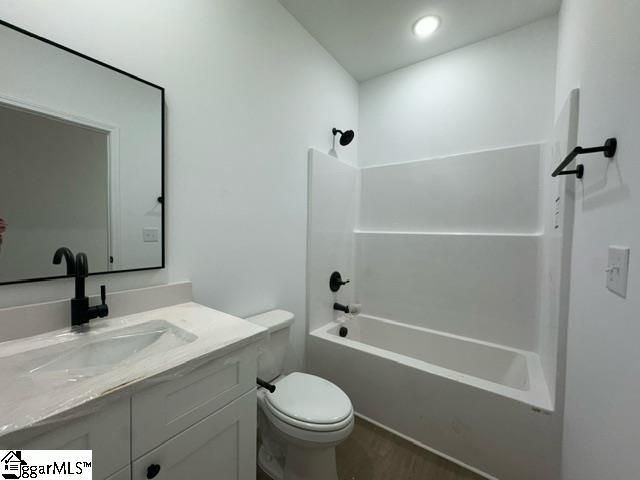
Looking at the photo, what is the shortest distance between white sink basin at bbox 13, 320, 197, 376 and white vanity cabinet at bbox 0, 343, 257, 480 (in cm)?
17

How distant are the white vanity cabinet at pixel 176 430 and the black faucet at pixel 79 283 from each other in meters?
0.45

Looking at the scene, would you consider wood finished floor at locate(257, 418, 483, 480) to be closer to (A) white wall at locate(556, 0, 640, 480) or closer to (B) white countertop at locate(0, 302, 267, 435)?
(A) white wall at locate(556, 0, 640, 480)

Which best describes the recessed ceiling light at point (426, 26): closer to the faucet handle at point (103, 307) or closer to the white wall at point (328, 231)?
the white wall at point (328, 231)

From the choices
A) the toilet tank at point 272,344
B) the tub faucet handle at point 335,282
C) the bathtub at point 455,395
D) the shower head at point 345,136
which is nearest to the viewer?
the bathtub at point 455,395

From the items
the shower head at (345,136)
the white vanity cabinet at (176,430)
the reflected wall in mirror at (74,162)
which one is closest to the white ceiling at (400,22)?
the shower head at (345,136)

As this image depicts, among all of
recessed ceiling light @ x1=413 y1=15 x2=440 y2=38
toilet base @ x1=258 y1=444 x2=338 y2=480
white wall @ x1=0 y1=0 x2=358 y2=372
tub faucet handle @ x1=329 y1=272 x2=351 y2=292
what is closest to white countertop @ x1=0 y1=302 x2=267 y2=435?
white wall @ x1=0 y1=0 x2=358 y2=372

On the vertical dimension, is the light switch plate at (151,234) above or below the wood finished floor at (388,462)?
above

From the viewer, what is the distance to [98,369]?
786 millimetres

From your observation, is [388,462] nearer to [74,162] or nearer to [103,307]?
[103,307]

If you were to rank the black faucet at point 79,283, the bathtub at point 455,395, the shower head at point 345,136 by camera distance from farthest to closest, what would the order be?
the shower head at point 345,136 < the bathtub at point 455,395 < the black faucet at point 79,283

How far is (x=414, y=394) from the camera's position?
1538 millimetres

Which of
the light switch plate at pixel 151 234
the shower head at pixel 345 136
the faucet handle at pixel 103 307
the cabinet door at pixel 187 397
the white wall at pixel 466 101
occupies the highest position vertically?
the white wall at pixel 466 101

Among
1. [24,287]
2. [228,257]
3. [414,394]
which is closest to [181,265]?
[228,257]

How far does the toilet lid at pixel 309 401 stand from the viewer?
3.73 feet
